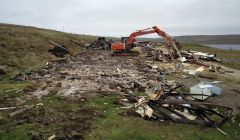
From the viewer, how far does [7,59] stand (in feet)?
77.4

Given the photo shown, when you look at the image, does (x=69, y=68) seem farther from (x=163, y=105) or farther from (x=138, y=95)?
(x=163, y=105)

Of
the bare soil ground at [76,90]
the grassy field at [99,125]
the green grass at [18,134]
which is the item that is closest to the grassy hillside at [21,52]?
the bare soil ground at [76,90]

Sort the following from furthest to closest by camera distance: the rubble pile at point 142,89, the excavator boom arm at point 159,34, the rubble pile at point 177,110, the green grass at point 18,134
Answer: the excavator boom arm at point 159,34 → the rubble pile at point 142,89 → the rubble pile at point 177,110 → the green grass at point 18,134

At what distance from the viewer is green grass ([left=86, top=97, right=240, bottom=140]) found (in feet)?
34.2

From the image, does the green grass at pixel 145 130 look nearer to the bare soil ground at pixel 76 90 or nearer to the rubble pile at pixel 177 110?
the rubble pile at pixel 177 110

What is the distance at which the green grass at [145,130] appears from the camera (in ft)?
34.2

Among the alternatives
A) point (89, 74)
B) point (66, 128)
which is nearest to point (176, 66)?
point (89, 74)

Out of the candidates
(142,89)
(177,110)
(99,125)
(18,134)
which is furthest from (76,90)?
(18,134)

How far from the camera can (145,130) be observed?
35.7 feet

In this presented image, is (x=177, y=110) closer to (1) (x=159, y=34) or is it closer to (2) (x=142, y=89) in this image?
(2) (x=142, y=89)

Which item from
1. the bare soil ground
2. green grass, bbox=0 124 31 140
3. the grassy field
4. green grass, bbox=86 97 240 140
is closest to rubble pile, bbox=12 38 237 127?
the bare soil ground

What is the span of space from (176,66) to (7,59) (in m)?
13.3

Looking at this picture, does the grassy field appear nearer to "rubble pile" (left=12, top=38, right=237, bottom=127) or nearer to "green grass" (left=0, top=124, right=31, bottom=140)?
"green grass" (left=0, top=124, right=31, bottom=140)

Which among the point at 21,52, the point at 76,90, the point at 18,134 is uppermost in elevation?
the point at 21,52
